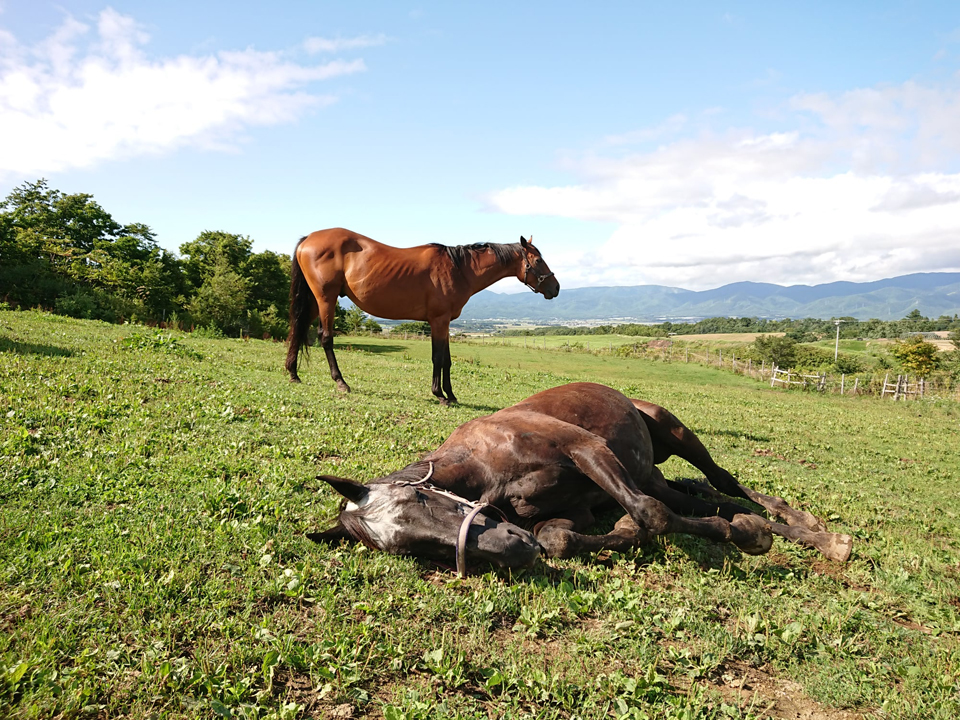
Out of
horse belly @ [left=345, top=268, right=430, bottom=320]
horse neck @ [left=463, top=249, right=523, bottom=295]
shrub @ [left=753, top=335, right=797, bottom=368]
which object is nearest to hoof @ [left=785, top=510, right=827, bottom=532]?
horse neck @ [left=463, top=249, right=523, bottom=295]

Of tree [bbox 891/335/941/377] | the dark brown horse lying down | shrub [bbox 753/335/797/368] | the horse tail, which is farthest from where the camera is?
shrub [bbox 753/335/797/368]

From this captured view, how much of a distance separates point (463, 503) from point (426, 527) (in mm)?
330

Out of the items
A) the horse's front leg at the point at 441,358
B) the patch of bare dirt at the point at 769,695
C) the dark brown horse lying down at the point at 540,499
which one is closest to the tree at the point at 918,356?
the horse's front leg at the point at 441,358

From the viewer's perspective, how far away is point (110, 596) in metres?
3.37

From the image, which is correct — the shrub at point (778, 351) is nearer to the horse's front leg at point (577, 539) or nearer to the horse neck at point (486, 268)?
the horse neck at point (486, 268)

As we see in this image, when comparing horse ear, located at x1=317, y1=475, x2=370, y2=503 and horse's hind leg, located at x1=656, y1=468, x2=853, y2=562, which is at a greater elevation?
horse ear, located at x1=317, y1=475, x2=370, y2=503

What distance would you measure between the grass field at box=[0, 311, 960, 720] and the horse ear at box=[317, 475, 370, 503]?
1.31 feet

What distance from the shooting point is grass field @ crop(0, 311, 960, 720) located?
2.85 metres

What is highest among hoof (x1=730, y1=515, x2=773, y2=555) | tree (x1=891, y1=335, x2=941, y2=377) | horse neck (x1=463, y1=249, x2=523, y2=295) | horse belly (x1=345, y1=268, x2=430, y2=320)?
horse neck (x1=463, y1=249, x2=523, y2=295)

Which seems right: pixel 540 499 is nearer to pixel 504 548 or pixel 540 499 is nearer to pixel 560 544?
pixel 560 544

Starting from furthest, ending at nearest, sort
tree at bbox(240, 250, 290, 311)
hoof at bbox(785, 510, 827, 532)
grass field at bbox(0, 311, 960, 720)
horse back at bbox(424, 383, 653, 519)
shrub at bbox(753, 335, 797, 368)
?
shrub at bbox(753, 335, 797, 368) < tree at bbox(240, 250, 290, 311) < hoof at bbox(785, 510, 827, 532) < horse back at bbox(424, 383, 653, 519) < grass field at bbox(0, 311, 960, 720)

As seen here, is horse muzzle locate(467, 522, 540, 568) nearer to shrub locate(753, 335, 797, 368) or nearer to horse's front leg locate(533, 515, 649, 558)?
horse's front leg locate(533, 515, 649, 558)

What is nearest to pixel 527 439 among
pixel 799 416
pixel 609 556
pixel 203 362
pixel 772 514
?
pixel 609 556

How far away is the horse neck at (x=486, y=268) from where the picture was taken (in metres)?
11.1
